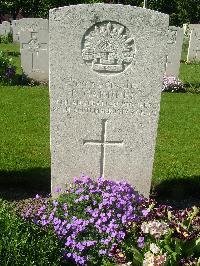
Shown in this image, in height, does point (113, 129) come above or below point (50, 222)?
above

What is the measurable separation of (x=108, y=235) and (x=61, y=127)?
118 centimetres

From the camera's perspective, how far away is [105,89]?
414cm

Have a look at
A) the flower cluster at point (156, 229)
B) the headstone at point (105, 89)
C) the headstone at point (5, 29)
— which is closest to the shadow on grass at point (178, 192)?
the headstone at point (105, 89)

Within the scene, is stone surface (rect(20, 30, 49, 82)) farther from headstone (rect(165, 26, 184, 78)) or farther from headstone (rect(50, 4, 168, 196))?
headstone (rect(50, 4, 168, 196))

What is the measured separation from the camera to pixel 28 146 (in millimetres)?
6602

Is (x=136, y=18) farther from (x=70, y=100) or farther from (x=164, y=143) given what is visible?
(x=164, y=143)

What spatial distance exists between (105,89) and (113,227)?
131 centimetres

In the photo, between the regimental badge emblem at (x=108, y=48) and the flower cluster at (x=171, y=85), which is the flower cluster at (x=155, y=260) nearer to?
the regimental badge emblem at (x=108, y=48)

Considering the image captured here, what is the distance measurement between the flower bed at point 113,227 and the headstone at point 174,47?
8789 mm

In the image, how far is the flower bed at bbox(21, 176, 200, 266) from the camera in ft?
11.3

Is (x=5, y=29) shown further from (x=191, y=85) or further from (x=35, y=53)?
(x=191, y=85)

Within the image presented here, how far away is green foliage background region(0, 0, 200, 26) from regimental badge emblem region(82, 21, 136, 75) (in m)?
26.9

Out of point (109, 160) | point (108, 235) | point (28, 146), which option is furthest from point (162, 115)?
point (108, 235)

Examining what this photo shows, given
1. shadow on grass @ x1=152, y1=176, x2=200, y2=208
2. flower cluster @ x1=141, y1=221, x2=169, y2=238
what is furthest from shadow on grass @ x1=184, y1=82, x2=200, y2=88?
flower cluster @ x1=141, y1=221, x2=169, y2=238
